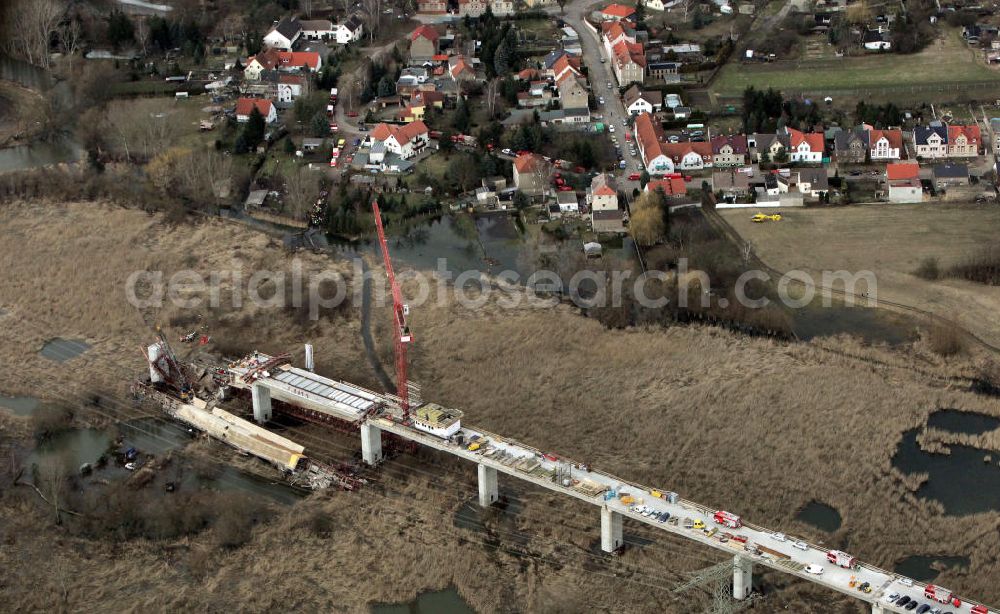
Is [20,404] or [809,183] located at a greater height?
[809,183]

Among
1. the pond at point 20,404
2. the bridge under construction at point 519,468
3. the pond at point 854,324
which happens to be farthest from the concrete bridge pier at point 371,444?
the pond at point 854,324

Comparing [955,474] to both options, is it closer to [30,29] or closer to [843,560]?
[843,560]

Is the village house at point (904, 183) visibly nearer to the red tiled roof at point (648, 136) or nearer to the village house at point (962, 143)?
the village house at point (962, 143)

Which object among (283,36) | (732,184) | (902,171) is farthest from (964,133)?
(283,36)

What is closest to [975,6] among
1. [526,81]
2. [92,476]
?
[526,81]

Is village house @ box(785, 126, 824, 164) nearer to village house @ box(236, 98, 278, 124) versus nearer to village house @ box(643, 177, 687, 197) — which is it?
village house @ box(643, 177, 687, 197)
